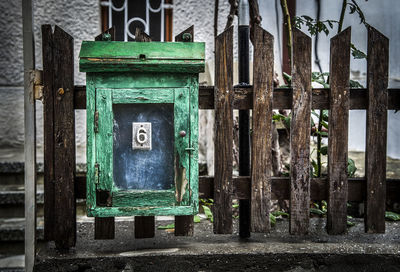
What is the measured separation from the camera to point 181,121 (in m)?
2.00

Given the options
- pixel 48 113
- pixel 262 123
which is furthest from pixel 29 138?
pixel 262 123

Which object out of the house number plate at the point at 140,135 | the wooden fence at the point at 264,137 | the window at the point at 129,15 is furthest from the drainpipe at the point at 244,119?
the window at the point at 129,15

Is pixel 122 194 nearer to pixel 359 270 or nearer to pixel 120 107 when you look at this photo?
pixel 120 107

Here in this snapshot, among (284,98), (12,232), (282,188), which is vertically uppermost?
(284,98)

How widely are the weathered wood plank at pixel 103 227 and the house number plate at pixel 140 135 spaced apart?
1.63 ft

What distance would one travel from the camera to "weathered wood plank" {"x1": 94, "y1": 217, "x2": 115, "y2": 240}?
7.17 ft

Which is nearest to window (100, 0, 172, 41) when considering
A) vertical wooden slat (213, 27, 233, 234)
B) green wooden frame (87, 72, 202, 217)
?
vertical wooden slat (213, 27, 233, 234)

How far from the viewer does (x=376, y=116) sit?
2189 millimetres

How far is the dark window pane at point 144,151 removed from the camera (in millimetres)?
2002

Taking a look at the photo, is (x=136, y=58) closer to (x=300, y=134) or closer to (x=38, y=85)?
(x=38, y=85)

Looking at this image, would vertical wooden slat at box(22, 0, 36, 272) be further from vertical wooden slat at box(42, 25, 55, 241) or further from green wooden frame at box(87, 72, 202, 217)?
green wooden frame at box(87, 72, 202, 217)

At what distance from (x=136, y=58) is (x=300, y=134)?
996 millimetres

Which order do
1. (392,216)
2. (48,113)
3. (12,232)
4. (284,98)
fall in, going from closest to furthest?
1. (48,113)
2. (284,98)
3. (392,216)
4. (12,232)

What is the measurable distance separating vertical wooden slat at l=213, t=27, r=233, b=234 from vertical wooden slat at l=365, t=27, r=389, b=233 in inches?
31.1
